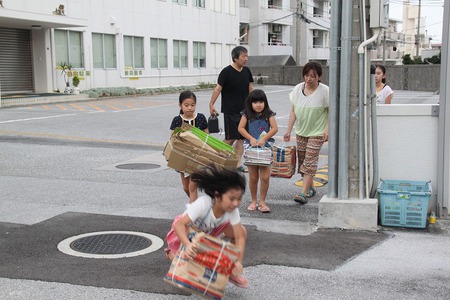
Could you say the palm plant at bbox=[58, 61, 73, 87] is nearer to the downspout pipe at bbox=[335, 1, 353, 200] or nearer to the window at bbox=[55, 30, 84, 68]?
the window at bbox=[55, 30, 84, 68]

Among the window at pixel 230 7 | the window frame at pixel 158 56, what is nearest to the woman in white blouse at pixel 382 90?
the window frame at pixel 158 56

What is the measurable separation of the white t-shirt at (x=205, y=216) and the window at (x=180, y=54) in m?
34.8

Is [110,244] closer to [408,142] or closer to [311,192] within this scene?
[311,192]

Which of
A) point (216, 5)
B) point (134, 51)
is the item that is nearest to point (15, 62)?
point (134, 51)

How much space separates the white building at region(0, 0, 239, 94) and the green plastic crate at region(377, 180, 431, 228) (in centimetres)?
2025

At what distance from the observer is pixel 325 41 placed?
65.1m

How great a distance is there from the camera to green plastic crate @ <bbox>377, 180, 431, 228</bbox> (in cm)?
581

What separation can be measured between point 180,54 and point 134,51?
571 cm

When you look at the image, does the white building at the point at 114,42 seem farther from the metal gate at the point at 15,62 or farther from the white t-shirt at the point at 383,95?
the white t-shirt at the point at 383,95

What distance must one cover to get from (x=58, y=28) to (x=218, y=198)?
25850mm

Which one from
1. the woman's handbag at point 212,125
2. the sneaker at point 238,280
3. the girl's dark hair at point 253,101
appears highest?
the girl's dark hair at point 253,101

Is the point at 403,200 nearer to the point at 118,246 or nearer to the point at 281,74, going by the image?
the point at 118,246

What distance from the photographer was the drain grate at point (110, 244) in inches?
202

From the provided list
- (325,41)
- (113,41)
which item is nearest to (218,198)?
(113,41)
